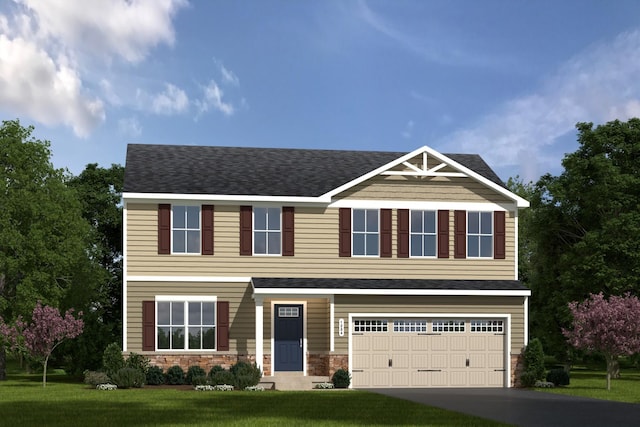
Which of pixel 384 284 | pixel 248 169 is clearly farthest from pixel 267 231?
pixel 384 284

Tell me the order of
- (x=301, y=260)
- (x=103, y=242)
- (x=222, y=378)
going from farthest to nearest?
1. (x=103, y=242)
2. (x=301, y=260)
3. (x=222, y=378)

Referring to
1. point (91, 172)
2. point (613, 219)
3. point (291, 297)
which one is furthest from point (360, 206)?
point (91, 172)

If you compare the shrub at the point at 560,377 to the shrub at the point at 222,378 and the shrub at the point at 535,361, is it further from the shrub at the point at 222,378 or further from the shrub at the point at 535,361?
the shrub at the point at 222,378

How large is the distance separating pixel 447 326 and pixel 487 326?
5.07 ft

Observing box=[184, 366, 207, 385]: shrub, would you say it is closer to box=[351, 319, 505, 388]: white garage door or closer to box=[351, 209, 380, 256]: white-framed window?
box=[351, 319, 505, 388]: white garage door

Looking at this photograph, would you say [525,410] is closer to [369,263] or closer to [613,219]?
[369,263]

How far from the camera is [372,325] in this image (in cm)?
3347

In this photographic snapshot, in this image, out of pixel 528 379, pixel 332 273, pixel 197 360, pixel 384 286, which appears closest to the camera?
pixel 197 360

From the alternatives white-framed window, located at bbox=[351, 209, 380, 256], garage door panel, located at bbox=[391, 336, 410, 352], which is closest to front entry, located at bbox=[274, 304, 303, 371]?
white-framed window, located at bbox=[351, 209, 380, 256]

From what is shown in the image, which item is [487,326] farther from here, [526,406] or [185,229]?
[185,229]

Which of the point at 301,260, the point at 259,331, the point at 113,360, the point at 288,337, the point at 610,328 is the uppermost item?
the point at 301,260

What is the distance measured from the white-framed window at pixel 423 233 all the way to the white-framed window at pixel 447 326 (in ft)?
8.75

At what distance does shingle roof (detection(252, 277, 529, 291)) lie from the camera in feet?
108

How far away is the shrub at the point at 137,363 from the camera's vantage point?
3216 cm
